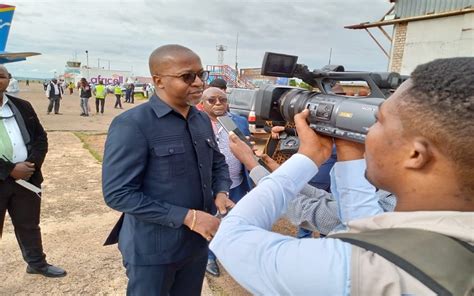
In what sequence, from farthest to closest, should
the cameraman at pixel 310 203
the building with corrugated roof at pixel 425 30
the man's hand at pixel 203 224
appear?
1. the building with corrugated roof at pixel 425 30
2. the man's hand at pixel 203 224
3. the cameraman at pixel 310 203

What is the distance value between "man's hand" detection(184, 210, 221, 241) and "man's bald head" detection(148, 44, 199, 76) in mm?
785

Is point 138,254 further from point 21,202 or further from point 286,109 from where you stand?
point 21,202

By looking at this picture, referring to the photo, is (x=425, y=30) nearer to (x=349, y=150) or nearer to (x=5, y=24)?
(x=349, y=150)

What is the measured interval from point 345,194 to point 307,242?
1.64ft

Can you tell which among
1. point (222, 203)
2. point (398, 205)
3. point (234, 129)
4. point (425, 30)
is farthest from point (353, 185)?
point (425, 30)

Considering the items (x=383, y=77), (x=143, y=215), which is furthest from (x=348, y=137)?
(x=143, y=215)

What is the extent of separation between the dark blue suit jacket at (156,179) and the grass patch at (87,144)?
18.1 ft

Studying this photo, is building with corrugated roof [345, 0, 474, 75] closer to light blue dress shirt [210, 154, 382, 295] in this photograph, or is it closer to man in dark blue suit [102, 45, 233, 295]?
man in dark blue suit [102, 45, 233, 295]

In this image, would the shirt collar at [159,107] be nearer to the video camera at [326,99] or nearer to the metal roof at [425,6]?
the video camera at [326,99]

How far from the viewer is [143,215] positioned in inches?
63.7

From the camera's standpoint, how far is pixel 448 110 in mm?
665

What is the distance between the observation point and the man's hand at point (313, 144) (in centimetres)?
106

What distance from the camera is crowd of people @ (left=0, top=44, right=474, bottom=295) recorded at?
64 centimetres

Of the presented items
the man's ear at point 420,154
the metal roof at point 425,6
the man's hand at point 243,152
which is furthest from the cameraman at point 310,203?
the metal roof at point 425,6
